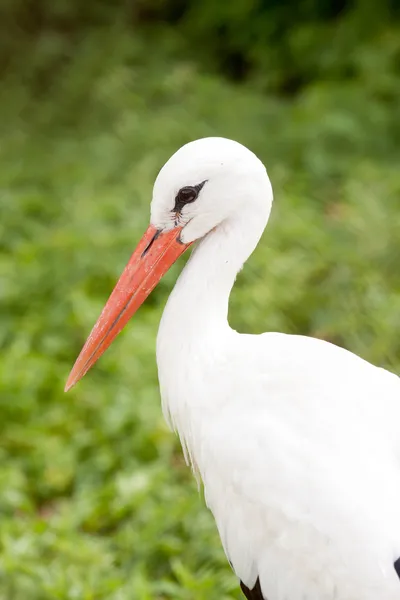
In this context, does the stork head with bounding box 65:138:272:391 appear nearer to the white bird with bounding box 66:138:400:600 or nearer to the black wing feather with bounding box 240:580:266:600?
the white bird with bounding box 66:138:400:600

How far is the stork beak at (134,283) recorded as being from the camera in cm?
250

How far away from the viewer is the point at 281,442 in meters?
2.16

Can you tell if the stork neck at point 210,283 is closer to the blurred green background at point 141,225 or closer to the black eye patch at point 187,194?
the black eye patch at point 187,194

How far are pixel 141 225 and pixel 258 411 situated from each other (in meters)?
2.79

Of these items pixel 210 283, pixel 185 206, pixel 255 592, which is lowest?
pixel 255 592

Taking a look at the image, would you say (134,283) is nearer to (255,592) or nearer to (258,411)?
(258,411)

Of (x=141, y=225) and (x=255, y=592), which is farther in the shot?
(x=141, y=225)

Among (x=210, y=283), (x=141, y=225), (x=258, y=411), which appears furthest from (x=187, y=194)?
(x=141, y=225)

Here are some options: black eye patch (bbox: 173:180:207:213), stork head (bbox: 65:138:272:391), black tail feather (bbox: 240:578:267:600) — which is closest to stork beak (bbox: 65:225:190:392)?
stork head (bbox: 65:138:272:391)

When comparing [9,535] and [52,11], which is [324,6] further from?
[9,535]

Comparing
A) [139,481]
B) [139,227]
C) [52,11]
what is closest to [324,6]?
[52,11]

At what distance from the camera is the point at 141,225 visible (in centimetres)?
490

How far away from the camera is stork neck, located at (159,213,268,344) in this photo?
7.97ft

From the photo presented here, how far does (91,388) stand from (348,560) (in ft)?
6.83
